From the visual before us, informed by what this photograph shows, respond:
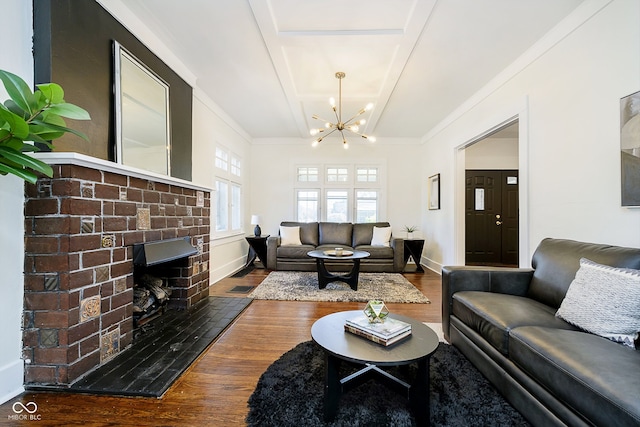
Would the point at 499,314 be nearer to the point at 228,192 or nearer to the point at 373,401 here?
the point at 373,401

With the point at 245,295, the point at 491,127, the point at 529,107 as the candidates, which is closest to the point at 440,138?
the point at 491,127

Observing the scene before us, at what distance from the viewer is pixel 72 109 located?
1.01 metres

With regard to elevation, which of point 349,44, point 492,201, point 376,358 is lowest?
point 376,358

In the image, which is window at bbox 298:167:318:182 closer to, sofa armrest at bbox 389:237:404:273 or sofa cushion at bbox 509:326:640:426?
sofa armrest at bbox 389:237:404:273

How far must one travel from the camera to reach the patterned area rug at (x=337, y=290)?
3.23m

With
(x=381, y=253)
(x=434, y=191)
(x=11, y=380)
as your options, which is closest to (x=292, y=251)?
(x=381, y=253)

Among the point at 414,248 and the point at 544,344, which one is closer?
the point at 544,344

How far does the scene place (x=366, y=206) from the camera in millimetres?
5906

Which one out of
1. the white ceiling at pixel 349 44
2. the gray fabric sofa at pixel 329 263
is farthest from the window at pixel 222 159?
the gray fabric sofa at pixel 329 263

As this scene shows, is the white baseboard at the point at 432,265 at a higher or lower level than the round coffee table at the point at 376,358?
lower

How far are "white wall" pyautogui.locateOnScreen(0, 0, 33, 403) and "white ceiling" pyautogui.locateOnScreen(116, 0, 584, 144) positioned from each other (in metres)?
0.83

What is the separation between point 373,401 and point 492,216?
18.3 ft

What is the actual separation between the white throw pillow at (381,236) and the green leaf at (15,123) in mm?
4732

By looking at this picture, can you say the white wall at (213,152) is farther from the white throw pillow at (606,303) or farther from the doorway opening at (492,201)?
→ the doorway opening at (492,201)
